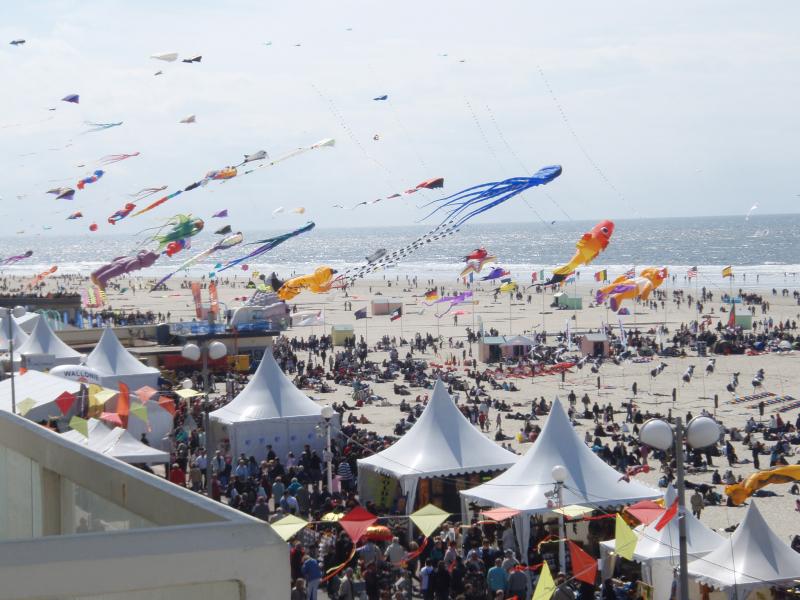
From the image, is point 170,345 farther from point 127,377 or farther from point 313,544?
point 313,544

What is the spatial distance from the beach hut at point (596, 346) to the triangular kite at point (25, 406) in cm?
2529

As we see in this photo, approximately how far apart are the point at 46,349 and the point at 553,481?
626 inches

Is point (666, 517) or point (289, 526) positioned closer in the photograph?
point (666, 517)

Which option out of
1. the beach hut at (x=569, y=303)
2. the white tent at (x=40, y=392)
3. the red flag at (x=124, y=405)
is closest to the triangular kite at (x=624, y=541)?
the red flag at (x=124, y=405)

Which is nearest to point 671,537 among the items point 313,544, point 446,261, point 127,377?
point 313,544

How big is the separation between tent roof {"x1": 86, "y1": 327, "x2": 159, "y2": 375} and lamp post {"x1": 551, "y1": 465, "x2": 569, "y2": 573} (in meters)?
13.1

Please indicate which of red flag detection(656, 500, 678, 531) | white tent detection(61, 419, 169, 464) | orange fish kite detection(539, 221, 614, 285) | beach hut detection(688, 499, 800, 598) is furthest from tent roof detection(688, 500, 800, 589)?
orange fish kite detection(539, 221, 614, 285)

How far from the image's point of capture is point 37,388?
2017cm

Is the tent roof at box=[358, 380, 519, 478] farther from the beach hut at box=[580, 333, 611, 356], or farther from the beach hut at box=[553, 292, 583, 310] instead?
the beach hut at box=[553, 292, 583, 310]

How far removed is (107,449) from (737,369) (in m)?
26.4

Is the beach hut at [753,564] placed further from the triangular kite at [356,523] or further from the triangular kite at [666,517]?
the triangular kite at [356,523]

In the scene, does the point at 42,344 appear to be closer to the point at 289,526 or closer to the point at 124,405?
the point at 124,405

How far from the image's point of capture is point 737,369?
38.0 meters

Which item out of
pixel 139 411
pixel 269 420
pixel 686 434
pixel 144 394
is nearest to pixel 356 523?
pixel 686 434
